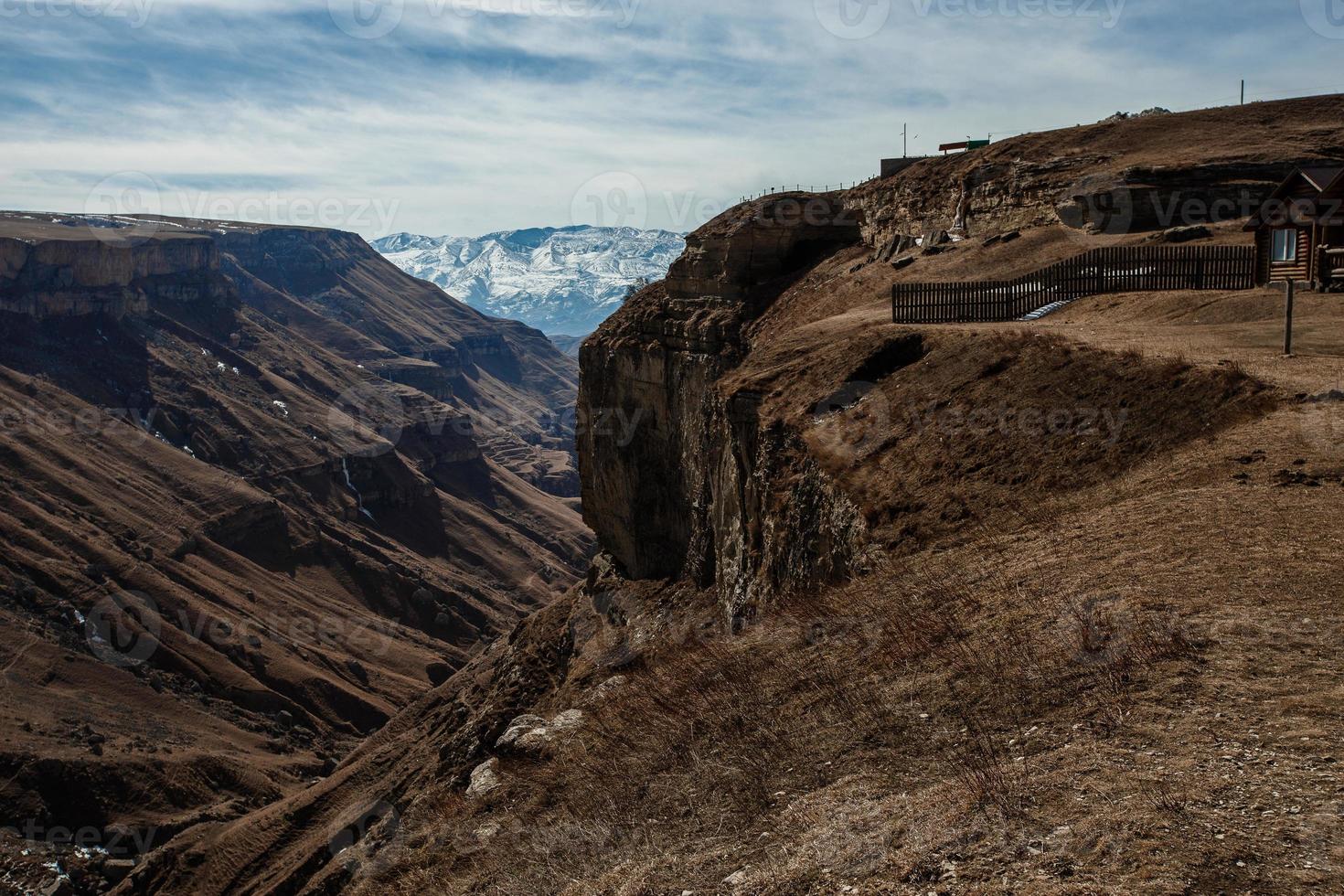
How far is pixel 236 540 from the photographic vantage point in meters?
118

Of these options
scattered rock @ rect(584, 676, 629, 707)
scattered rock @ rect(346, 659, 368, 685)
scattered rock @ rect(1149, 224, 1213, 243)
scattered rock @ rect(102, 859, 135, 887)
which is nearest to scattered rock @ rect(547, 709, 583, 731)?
scattered rock @ rect(584, 676, 629, 707)

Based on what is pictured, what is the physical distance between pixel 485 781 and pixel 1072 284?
77.3 feet

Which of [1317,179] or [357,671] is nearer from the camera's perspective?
[1317,179]

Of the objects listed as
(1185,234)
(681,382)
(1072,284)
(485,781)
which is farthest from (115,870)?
(1185,234)

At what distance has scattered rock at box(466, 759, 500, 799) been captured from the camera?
18.6 meters

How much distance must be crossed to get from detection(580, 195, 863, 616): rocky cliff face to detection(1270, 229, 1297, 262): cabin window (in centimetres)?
1680

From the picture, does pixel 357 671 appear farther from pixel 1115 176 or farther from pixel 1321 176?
pixel 1321 176

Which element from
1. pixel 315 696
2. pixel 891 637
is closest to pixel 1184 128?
pixel 891 637

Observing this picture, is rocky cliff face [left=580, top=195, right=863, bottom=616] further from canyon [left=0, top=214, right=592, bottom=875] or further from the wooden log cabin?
canyon [left=0, top=214, right=592, bottom=875]

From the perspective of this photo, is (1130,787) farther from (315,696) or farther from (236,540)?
(236,540)

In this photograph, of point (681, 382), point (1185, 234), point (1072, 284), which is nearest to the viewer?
point (1072, 284)

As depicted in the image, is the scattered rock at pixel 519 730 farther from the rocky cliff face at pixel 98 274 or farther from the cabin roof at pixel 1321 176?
the rocky cliff face at pixel 98 274

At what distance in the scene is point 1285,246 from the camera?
30.4 meters

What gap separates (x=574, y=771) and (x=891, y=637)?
532 centimetres
